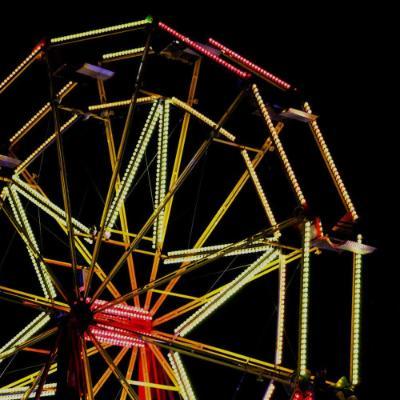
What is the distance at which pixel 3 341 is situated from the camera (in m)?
18.8

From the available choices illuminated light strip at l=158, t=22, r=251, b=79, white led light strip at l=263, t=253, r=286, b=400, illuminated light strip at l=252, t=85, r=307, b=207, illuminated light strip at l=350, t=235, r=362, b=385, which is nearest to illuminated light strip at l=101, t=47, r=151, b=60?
illuminated light strip at l=158, t=22, r=251, b=79

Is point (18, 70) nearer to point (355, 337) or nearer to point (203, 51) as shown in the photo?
point (203, 51)

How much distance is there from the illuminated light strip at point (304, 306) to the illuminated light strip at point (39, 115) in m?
4.42

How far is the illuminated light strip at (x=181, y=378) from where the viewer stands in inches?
558

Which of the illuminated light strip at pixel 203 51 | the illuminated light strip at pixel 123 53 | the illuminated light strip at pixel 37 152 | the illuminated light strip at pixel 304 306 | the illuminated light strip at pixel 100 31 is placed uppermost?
the illuminated light strip at pixel 203 51

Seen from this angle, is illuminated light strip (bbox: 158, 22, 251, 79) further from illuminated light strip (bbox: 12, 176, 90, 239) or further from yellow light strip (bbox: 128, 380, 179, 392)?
yellow light strip (bbox: 128, 380, 179, 392)

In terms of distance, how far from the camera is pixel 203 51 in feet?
48.9

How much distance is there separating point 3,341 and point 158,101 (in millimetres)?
6495

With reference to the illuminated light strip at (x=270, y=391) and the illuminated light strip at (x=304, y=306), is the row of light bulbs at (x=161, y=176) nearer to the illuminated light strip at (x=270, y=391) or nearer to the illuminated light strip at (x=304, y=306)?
the illuminated light strip at (x=304, y=306)

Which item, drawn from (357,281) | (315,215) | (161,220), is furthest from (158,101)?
(357,281)

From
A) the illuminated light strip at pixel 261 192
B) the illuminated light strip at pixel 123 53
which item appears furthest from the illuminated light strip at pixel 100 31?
the illuminated light strip at pixel 261 192

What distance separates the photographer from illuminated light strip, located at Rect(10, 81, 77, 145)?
1500 cm

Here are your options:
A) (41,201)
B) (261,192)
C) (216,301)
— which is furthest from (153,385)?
(261,192)

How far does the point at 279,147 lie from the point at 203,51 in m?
1.96
